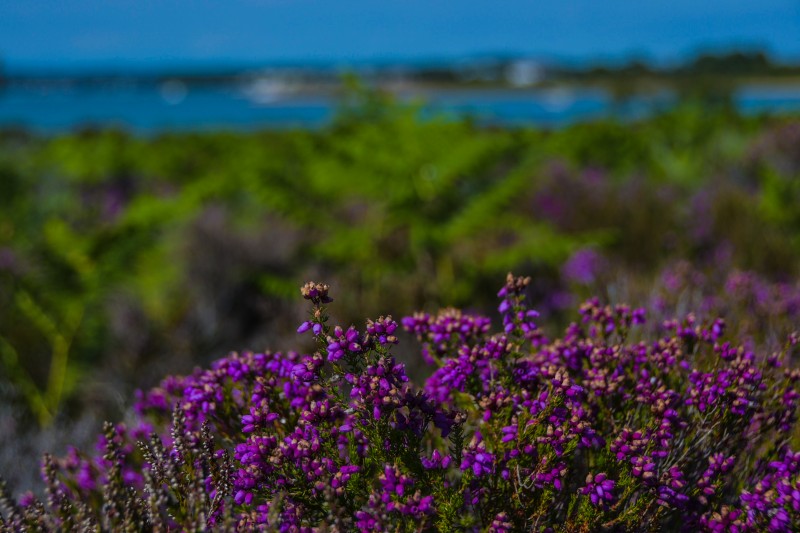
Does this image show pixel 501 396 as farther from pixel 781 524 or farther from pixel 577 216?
pixel 577 216

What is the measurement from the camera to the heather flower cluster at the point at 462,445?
148cm

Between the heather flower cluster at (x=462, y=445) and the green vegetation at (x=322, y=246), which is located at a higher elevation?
the heather flower cluster at (x=462, y=445)

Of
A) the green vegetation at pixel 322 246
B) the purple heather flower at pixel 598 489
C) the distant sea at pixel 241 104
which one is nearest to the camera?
the purple heather flower at pixel 598 489

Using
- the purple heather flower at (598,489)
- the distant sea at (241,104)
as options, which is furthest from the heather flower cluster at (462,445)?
the distant sea at (241,104)

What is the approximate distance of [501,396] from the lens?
5.20ft

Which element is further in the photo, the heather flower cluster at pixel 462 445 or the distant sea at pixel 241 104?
the distant sea at pixel 241 104

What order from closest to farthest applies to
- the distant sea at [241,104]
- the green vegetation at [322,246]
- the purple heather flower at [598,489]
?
the purple heather flower at [598,489]
the green vegetation at [322,246]
the distant sea at [241,104]

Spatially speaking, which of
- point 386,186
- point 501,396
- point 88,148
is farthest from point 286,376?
point 88,148

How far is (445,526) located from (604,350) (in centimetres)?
61

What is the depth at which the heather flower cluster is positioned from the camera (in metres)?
1.48

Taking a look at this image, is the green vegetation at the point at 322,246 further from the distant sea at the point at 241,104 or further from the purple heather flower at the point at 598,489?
the distant sea at the point at 241,104

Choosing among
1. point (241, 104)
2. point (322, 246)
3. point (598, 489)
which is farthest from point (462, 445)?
point (241, 104)

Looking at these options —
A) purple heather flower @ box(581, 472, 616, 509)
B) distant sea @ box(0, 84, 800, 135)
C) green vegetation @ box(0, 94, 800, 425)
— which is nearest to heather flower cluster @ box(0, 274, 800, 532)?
purple heather flower @ box(581, 472, 616, 509)

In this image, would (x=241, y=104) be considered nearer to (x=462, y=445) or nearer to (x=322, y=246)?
(x=322, y=246)
